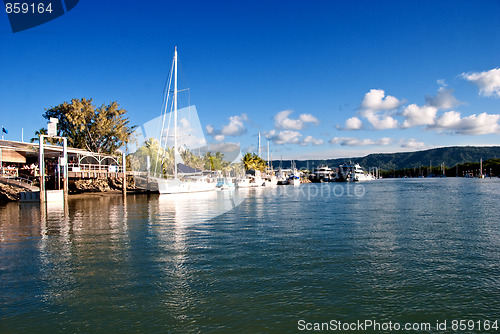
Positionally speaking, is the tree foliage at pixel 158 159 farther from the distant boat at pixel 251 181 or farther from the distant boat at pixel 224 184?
the distant boat at pixel 251 181

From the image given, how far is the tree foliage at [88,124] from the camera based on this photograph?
63.9 metres

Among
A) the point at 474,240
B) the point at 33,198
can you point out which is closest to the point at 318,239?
the point at 474,240

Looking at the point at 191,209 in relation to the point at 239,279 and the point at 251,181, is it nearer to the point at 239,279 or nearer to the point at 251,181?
the point at 239,279

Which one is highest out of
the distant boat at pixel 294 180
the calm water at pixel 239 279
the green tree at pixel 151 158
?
the green tree at pixel 151 158

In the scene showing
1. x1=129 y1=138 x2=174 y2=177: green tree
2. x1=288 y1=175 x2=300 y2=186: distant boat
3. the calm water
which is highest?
x1=129 y1=138 x2=174 y2=177: green tree

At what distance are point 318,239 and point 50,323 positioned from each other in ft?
39.2

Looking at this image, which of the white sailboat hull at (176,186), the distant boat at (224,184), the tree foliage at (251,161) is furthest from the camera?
the tree foliage at (251,161)

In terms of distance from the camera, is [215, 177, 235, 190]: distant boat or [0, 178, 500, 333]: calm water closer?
[0, 178, 500, 333]: calm water

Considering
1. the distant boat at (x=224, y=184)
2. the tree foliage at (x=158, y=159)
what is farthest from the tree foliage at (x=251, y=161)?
the distant boat at (x=224, y=184)

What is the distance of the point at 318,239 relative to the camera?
16719 millimetres

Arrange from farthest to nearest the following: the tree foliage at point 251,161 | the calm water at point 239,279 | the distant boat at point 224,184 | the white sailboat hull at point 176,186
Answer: the tree foliage at point 251,161 → the distant boat at point 224,184 → the white sailboat hull at point 176,186 → the calm water at point 239,279

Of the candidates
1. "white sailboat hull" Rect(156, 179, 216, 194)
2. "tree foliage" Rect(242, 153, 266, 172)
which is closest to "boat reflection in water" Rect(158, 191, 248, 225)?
"white sailboat hull" Rect(156, 179, 216, 194)

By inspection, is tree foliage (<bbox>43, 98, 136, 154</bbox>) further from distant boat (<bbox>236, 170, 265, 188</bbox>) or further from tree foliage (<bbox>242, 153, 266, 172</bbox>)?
tree foliage (<bbox>242, 153, 266, 172</bbox>)

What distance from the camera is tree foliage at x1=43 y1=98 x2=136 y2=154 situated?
210 ft
